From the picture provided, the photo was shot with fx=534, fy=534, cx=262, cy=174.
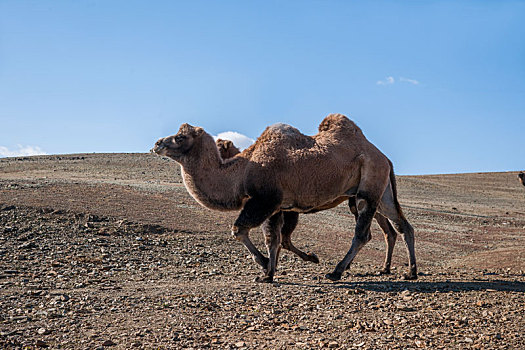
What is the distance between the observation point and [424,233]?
19.8 metres

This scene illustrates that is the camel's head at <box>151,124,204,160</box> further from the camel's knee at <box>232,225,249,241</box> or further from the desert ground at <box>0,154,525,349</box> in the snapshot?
the desert ground at <box>0,154,525,349</box>

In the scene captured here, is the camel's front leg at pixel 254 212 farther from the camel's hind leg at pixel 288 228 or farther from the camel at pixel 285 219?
the camel's hind leg at pixel 288 228

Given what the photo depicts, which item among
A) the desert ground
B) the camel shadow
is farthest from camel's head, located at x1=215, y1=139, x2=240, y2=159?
the camel shadow

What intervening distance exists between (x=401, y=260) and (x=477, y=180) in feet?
139

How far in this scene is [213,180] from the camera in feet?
27.6

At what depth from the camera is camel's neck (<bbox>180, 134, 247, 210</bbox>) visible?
8359mm

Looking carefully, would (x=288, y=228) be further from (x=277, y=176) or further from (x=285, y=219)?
(x=277, y=176)

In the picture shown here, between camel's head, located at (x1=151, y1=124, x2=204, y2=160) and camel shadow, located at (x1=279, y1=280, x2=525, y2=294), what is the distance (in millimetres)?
2607

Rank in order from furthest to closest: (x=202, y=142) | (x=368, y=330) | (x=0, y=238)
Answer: (x=0, y=238) < (x=202, y=142) < (x=368, y=330)

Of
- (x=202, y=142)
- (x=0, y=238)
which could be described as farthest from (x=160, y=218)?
(x=202, y=142)

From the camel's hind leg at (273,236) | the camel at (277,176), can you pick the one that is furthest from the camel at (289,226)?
the camel's hind leg at (273,236)

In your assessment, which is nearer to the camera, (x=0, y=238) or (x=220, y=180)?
(x=220, y=180)

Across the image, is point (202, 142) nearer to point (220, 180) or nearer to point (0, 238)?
point (220, 180)

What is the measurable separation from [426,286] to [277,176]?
2.83m
